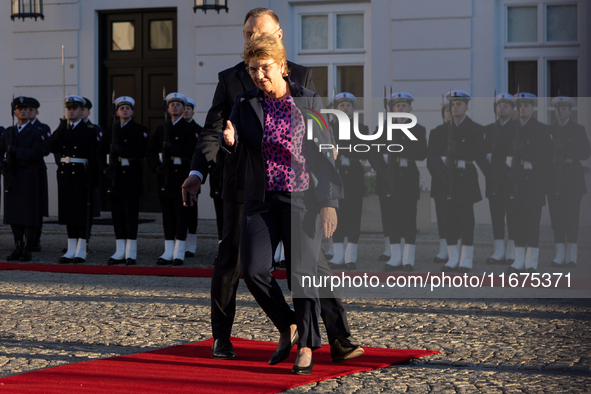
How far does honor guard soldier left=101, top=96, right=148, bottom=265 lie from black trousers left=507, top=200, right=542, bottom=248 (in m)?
3.93

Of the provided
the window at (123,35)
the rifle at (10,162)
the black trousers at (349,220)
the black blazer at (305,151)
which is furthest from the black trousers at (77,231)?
the window at (123,35)

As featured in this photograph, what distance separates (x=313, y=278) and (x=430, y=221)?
5.56m

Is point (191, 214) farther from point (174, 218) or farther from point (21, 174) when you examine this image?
point (21, 174)

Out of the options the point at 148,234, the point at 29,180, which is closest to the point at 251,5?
the point at 148,234

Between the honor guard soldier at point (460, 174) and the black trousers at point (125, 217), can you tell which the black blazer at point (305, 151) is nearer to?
the honor guard soldier at point (460, 174)

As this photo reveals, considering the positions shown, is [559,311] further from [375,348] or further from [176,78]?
[176,78]

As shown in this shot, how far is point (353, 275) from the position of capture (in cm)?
777

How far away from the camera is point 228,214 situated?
440cm

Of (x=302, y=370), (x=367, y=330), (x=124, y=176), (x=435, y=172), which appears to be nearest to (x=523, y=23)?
(x=435, y=172)

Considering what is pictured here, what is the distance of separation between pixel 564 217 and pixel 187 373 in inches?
214

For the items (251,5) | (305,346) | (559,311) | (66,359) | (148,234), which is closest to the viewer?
(305,346)

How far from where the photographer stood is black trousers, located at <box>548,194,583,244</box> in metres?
8.38

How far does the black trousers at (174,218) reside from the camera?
9125 millimetres

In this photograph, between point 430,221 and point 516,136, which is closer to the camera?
point 516,136
